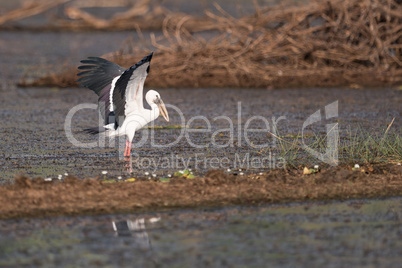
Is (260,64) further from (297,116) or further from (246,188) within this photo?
(246,188)

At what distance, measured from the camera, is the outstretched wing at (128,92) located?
770 centimetres

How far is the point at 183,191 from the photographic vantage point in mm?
6648

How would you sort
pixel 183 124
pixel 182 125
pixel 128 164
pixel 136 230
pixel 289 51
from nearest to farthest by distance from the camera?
pixel 136 230 < pixel 128 164 < pixel 182 125 < pixel 183 124 < pixel 289 51

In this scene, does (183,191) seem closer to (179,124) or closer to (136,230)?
(136,230)

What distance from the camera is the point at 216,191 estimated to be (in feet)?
21.9

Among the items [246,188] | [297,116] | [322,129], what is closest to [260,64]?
[297,116]

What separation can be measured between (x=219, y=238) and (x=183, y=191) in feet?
3.87

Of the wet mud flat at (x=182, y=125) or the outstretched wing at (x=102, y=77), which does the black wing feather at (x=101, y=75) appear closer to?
the outstretched wing at (x=102, y=77)

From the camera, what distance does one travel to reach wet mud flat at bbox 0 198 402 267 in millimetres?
5043

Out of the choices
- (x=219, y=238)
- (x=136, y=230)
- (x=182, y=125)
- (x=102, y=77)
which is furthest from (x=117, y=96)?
(x=219, y=238)

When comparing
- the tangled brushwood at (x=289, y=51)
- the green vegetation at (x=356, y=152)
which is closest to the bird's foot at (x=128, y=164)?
the green vegetation at (x=356, y=152)

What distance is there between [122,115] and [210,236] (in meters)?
3.28

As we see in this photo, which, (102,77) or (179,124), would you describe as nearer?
(102,77)

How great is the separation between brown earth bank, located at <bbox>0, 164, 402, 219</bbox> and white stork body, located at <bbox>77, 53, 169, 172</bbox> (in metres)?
1.45
